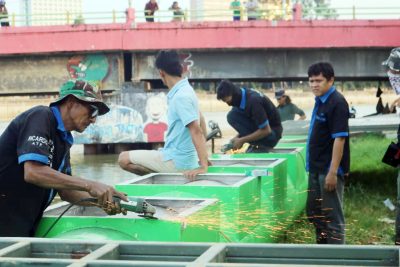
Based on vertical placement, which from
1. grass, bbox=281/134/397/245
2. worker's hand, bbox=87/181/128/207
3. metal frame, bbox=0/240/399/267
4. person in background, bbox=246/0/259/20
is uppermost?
person in background, bbox=246/0/259/20

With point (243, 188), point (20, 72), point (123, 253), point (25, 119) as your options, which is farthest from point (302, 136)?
point (20, 72)

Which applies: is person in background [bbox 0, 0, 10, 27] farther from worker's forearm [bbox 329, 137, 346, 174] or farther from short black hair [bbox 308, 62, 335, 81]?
worker's forearm [bbox 329, 137, 346, 174]

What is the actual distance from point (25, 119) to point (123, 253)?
1492 mm

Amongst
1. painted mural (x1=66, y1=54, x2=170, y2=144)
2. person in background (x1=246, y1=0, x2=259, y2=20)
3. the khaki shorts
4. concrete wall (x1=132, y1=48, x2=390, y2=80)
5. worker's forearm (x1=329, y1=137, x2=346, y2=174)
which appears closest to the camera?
worker's forearm (x1=329, y1=137, x2=346, y2=174)

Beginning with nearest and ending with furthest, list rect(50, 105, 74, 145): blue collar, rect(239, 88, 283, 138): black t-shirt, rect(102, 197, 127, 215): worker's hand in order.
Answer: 1. rect(102, 197, 127, 215): worker's hand
2. rect(50, 105, 74, 145): blue collar
3. rect(239, 88, 283, 138): black t-shirt

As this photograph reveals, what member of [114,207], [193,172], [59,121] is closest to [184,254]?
→ [114,207]

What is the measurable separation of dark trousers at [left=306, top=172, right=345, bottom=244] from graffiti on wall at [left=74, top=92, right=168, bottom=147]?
21559mm

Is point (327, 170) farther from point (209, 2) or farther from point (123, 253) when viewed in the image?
point (209, 2)

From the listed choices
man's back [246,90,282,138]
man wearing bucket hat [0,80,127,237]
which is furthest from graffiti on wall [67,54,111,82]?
man wearing bucket hat [0,80,127,237]

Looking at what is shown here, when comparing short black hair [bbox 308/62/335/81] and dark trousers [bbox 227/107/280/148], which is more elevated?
short black hair [bbox 308/62/335/81]

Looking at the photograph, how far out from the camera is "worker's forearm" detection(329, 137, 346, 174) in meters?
6.37

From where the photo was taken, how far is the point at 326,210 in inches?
257

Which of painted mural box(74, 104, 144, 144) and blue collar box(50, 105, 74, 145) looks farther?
painted mural box(74, 104, 144, 144)

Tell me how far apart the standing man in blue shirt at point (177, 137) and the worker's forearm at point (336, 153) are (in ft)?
3.65
